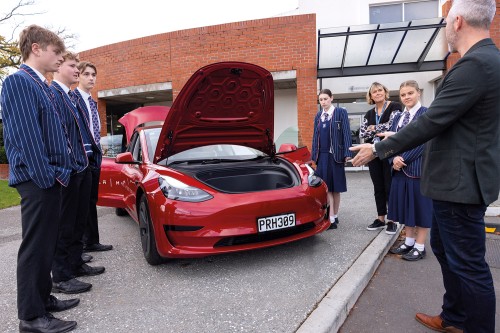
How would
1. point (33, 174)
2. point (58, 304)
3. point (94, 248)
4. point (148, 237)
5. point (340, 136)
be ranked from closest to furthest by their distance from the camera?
point (33, 174)
point (58, 304)
point (148, 237)
point (94, 248)
point (340, 136)

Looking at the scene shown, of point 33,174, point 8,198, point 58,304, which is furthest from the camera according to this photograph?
point 8,198

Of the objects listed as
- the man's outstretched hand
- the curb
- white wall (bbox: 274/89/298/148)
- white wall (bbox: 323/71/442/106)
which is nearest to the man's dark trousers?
the man's outstretched hand

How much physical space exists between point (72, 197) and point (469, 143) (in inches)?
113

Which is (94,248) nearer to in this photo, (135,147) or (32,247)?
(135,147)

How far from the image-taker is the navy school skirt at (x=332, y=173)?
14.4 ft

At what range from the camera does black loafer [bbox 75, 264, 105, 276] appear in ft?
10.3

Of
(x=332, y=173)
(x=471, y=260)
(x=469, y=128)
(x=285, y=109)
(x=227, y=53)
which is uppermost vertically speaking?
(x=227, y=53)

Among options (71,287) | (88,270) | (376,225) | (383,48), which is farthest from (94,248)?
(383,48)

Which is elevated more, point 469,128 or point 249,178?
point 469,128

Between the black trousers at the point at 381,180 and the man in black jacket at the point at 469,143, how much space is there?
2377 mm

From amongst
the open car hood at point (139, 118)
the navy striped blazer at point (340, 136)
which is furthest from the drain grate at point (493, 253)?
the open car hood at point (139, 118)

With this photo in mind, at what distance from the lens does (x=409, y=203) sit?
11.5 ft

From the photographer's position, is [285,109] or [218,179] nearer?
[218,179]

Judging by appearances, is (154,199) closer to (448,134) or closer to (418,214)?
(448,134)
